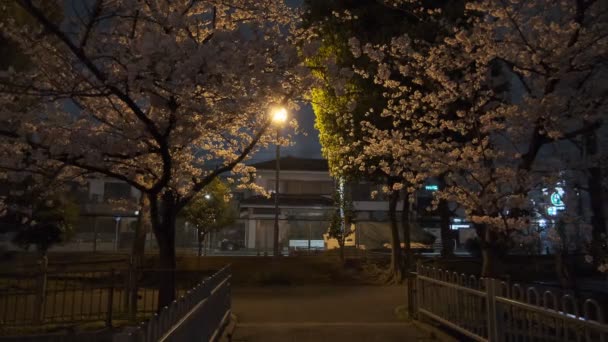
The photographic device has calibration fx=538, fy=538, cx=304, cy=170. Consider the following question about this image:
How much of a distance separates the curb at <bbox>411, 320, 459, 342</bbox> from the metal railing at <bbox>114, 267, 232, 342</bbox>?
367 cm

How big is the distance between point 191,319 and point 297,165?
34.8m

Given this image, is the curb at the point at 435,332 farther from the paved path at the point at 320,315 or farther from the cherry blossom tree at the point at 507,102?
the cherry blossom tree at the point at 507,102

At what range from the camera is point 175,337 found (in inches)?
178

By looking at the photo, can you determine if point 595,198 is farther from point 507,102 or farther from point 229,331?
point 229,331

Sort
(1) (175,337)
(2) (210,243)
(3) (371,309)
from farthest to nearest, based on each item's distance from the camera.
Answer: (2) (210,243) → (3) (371,309) → (1) (175,337)

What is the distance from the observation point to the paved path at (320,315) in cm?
958

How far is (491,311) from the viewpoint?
22.0 feet

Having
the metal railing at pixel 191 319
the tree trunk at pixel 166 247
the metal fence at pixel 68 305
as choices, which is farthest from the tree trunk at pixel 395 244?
the tree trunk at pixel 166 247

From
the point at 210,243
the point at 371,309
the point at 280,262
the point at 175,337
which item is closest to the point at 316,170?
the point at 210,243

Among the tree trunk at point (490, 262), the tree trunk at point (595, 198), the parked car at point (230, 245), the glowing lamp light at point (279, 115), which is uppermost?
the glowing lamp light at point (279, 115)

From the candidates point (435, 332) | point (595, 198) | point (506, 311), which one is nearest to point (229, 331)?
point (435, 332)

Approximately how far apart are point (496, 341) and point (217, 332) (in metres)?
4.23

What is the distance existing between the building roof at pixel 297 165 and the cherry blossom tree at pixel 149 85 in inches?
1124

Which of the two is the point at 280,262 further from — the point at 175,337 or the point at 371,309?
the point at 175,337
